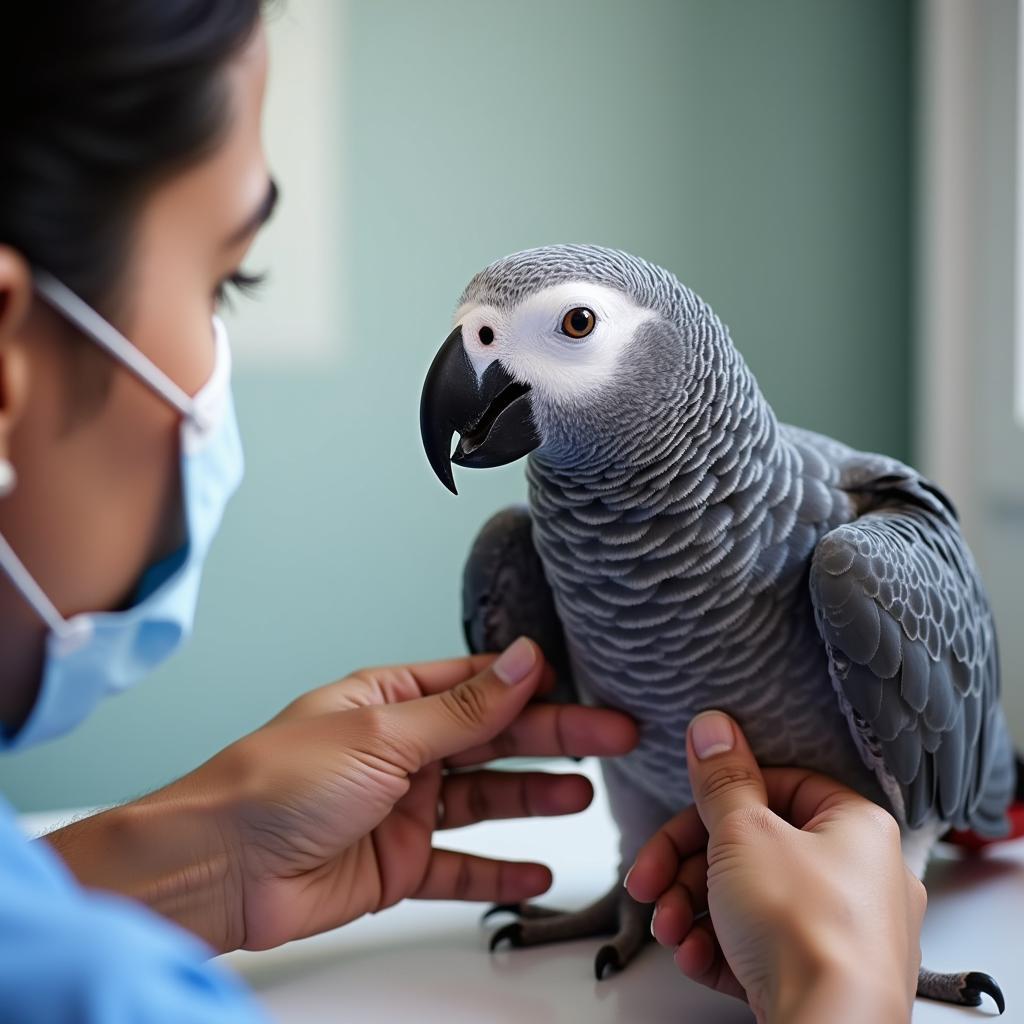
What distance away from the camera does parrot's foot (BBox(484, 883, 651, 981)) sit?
2.76 ft

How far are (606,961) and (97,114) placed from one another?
0.69 metres

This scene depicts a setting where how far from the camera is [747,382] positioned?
80 cm

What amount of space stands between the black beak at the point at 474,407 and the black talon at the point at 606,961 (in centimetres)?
40

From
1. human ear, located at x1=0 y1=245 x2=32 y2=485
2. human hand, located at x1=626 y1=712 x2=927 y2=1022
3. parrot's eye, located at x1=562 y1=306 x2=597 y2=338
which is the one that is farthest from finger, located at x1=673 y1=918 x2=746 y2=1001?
human ear, located at x1=0 y1=245 x2=32 y2=485

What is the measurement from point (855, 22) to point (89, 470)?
156 cm

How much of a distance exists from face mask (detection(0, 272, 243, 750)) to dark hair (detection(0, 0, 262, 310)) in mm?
53

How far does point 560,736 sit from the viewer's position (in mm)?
872

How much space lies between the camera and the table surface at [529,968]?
2.45ft

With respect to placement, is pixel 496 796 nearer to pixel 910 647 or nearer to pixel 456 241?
pixel 910 647

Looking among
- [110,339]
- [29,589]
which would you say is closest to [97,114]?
[110,339]

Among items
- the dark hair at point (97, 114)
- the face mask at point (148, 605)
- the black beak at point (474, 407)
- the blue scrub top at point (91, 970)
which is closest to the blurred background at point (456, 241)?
the black beak at point (474, 407)

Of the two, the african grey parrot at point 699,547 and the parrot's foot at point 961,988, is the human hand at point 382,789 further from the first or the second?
the parrot's foot at point 961,988

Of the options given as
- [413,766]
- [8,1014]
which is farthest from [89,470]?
[413,766]

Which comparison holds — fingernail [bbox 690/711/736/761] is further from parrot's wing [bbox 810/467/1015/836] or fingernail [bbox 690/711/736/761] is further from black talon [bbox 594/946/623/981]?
black talon [bbox 594/946/623/981]
